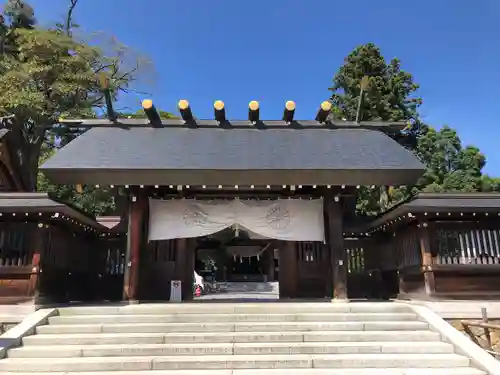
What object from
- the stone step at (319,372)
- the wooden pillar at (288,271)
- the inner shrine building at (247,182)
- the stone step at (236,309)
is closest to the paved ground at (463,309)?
the inner shrine building at (247,182)

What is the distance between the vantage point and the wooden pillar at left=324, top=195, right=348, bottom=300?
29.9 ft

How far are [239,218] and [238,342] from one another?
146 inches

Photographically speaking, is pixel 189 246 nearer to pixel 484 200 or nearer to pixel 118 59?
pixel 484 200

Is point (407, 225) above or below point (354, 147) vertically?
below

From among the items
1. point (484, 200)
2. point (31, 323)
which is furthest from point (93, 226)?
point (484, 200)

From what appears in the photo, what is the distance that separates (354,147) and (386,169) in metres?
1.44

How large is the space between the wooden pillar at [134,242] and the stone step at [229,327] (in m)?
1.89

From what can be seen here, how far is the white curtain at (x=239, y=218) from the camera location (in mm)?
9594

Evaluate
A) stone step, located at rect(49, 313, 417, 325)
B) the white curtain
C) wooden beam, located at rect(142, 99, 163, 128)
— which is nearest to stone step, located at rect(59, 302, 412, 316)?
stone step, located at rect(49, 313, 417, 325)

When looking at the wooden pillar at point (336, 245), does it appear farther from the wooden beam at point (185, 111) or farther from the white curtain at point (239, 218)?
the wooden beam at point (185, 111)

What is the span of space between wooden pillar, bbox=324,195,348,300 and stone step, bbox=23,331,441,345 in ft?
7.87

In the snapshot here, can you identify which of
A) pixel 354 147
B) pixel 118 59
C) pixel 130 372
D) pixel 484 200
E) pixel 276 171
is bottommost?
pixel 130 372

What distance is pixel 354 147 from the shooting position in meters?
10.1

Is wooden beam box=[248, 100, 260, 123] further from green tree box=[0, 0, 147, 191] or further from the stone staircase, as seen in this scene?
green tree box=[0, 0, 147, 191]
